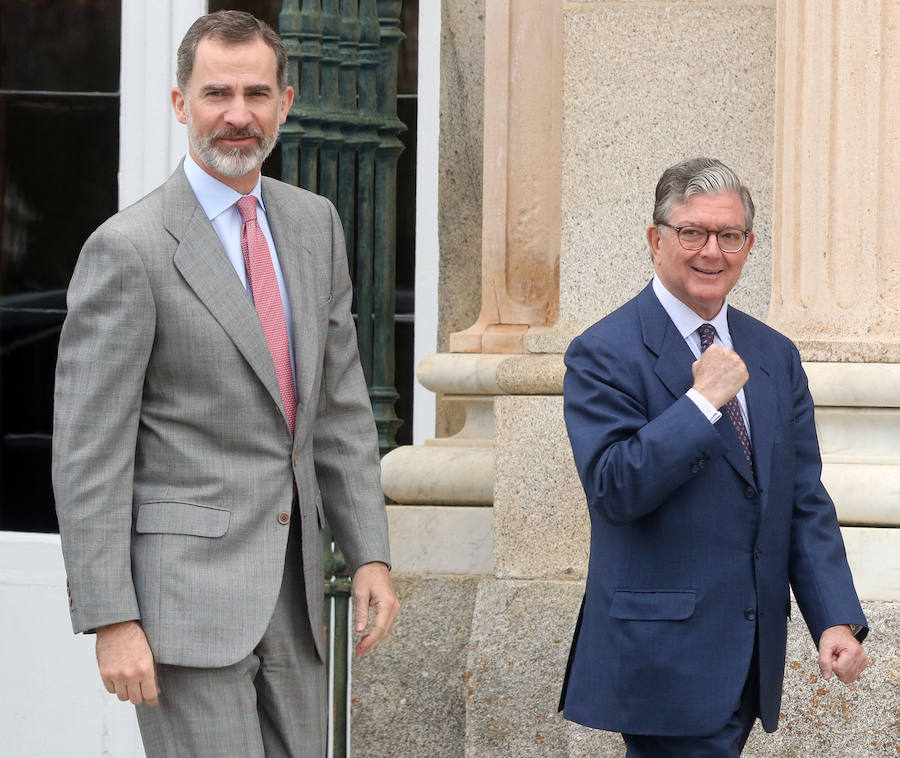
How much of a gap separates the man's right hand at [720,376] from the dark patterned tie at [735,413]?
0.35 ft

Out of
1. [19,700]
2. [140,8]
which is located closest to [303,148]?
[140,8]

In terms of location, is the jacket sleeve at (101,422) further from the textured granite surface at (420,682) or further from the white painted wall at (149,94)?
the white painted wall at (149,94)

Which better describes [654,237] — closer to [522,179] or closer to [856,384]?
[856,384]

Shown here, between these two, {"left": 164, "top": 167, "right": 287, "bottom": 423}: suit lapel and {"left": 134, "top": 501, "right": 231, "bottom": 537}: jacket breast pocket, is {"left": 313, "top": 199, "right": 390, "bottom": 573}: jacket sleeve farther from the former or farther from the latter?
{"left": 134, "top": 501, "right": 231, "bottom": 537}: jacket breast pocket

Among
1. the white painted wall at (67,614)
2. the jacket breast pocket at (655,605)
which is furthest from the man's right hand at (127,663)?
the white painted wall at (67,614)

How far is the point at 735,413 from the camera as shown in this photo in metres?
2.86

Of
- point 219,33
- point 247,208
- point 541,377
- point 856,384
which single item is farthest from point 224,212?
point 856,384

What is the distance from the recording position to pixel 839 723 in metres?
3.68

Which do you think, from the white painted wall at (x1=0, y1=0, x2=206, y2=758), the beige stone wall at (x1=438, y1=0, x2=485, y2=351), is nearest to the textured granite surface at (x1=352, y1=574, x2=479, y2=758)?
the beige stone wall at (x1=438, y1=0, x2=485, y2=351)

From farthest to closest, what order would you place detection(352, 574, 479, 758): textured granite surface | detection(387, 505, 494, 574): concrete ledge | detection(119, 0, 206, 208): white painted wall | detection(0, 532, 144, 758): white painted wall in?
detection(119, 0, 206, 208): white painted wall, detection(0, 532, 144, 758): white painted wall, detection(387, 505, 494, 574): concrete ledge, detection(352, 574, 479, 758): textured granite surface

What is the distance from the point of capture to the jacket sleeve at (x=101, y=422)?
2500 millimetres

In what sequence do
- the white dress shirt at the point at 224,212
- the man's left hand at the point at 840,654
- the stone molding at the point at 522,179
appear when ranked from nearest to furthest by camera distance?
the white dress shirt at the point at 224,212, the man's left hand at the point at 840,654, the stone molding at the point at 522,179

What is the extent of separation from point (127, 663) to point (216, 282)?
2.13 feet

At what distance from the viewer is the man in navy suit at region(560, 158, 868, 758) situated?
108 inches
